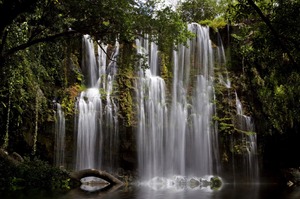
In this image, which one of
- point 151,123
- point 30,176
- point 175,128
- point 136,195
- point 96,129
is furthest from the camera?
point 175,128

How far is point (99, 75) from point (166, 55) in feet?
15.4

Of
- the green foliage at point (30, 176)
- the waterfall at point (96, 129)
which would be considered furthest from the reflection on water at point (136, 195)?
the waterfall at point (96, 129)

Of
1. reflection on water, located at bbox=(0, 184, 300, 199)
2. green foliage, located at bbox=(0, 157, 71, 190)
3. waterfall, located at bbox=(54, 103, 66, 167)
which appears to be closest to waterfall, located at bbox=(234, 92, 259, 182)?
reflection on water, located at bbox=(0, 184, 300, 199)

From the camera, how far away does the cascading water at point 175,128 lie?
62.5ft

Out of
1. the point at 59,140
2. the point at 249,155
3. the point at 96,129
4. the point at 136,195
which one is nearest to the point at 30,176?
the point at 136,195

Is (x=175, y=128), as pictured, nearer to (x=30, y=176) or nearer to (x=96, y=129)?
(x=96, y=129)

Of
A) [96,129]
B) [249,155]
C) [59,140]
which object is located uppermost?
[96,129]

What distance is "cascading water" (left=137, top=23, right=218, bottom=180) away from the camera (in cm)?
1906

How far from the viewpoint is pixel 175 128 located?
19922 mm

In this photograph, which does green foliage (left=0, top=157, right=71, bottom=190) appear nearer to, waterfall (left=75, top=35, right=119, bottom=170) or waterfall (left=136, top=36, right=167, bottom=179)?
waterfall (left=75, top=35, right=119, bottom=170)

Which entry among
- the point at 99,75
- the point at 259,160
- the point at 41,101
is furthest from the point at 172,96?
the point at 41,101

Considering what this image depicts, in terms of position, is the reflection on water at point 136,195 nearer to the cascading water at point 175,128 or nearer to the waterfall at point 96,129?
the waterfall at point 96,129

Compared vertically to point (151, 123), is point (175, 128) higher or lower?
lower

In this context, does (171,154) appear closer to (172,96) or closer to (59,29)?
(172,96)
